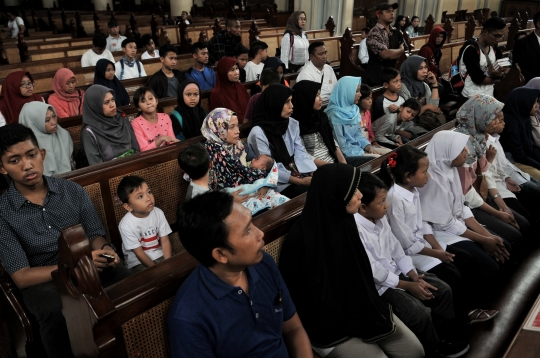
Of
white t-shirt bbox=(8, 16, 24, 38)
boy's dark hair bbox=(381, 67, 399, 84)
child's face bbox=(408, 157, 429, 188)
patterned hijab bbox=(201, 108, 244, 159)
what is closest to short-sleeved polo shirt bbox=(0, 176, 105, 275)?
patterned hijab bbox=(201, 108, 244, 159)

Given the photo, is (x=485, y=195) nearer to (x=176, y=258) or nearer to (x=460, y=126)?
(x=460, y=126)

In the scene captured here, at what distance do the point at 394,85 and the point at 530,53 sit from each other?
2568 millimetres

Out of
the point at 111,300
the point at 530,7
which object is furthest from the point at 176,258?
the point at 530,7

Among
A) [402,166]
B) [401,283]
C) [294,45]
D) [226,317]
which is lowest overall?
[401,283]

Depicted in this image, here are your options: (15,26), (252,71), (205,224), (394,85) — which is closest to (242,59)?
(252,71)

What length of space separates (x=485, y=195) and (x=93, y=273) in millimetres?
2972

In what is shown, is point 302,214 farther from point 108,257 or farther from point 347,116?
point 347,116

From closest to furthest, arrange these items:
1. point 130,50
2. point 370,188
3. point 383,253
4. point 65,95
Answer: point 370,188 → point 383,253 → point 65,95 → point 130,50

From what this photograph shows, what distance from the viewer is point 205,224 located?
1.29m

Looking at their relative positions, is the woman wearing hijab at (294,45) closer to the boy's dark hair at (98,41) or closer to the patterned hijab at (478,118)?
the boy's dark hair at (98,41)

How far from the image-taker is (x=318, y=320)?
5.82 ft

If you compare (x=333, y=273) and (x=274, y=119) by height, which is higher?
(x=274, y=119)

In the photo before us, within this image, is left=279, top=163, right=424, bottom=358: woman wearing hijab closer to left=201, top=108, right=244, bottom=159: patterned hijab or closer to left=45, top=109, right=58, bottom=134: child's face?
left=201, top=108, right=244, bottom=159: patterned hijab

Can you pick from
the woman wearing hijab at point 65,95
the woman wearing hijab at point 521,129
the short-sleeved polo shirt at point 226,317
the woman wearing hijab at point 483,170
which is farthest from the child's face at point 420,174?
the woman wearing hijab at point 65,95
